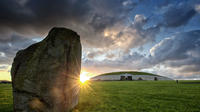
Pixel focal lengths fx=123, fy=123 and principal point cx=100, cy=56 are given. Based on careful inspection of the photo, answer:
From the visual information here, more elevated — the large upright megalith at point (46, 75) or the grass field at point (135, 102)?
the large upright megalith at point (46, 75)

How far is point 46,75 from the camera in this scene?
470 centimetres

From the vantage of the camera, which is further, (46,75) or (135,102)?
(135,102)

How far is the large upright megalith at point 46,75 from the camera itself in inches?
184

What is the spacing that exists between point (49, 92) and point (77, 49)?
2.45 m

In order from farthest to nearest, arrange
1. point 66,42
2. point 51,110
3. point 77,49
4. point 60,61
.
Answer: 1. point 77,49
2. point 66,42
3. point 60,61
4. point 51,110

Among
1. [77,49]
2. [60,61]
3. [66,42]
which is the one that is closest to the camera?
[60,61]

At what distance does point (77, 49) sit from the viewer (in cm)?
624

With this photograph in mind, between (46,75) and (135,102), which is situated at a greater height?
(46,75)

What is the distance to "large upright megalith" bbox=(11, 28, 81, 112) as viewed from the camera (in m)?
4.67

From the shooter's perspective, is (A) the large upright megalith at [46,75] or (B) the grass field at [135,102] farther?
(B) the grass field at [135,102]

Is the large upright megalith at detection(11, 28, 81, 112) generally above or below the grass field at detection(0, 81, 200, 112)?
above

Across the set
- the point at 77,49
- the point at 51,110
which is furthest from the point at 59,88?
the point at 77,49

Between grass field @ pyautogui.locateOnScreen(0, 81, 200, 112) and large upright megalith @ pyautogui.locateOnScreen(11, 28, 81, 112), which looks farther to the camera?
grass field @ pyautogui.locateOnScreen(0, 81, 200, 112)

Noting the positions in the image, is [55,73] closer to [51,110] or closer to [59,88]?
[59,88]
